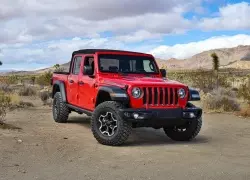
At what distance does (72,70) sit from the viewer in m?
12.1

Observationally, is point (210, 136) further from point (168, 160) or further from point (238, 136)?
point (168, 160)

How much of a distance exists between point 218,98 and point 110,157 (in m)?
10.7

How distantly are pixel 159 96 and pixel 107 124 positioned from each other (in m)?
1.25

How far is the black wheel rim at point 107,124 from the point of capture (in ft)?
29.8

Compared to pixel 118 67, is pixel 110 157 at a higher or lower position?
lower

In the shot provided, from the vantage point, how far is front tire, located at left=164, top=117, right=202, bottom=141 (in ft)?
32.3

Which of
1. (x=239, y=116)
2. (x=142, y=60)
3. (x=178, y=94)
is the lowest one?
(x=239, y=116)

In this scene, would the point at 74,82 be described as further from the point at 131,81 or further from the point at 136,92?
the point at 136,92

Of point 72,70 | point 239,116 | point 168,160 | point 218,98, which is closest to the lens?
point 168,160

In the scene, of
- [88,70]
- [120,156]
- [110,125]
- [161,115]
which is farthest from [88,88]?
[120,156]

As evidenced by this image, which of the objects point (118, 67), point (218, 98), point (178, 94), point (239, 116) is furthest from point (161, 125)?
point (218, 98)

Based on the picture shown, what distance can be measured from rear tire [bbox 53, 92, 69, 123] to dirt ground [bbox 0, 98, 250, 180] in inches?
33.0

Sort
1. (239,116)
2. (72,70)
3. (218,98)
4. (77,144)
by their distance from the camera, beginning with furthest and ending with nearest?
1. (218,98)
2. (239,116)
3. (72,70)
4. (77,144)

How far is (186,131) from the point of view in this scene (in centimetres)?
998
